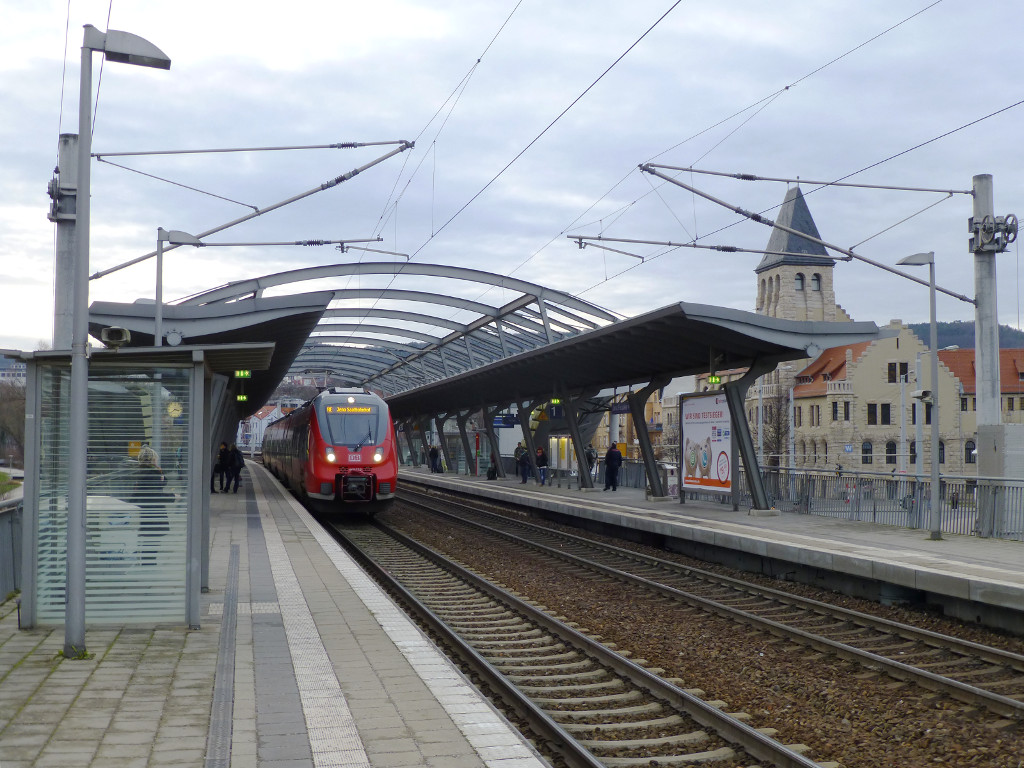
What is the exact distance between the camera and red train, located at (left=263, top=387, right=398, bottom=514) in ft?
72.9

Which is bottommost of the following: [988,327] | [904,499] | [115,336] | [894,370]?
[904,499]

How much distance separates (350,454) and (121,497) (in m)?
→ 14.1

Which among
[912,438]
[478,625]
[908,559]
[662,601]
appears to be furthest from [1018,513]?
[912,438]

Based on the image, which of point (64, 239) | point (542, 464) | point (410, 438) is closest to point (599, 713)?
point (64, 239)

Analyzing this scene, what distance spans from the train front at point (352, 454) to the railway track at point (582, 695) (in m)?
9.60

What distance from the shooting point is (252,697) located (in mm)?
6168

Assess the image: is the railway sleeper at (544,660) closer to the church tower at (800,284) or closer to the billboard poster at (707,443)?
the billboard poster at (707,443)

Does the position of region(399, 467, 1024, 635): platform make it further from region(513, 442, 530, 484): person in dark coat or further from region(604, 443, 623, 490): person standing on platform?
region(513, 442, 530, 484): person in dark coat

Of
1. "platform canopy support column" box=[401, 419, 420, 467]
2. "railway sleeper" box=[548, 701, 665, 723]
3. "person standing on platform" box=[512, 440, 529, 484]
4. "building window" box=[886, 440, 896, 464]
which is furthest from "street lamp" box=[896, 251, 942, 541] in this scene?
"building window" box=[886, 440, 896, 464]

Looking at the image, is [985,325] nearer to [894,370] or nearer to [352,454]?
[352,454]

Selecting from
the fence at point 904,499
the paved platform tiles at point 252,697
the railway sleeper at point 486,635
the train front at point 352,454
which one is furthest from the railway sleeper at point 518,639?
the train front at point 352,454

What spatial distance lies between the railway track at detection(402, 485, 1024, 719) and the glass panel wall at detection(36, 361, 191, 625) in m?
5.76

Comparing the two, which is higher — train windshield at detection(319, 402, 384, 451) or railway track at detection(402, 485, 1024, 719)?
train windshield at detection(319, 402, 384, 451)

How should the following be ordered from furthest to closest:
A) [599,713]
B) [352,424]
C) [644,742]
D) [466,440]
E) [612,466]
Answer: [466,440], [612,466], [352,424], [599,713], [644,742]
